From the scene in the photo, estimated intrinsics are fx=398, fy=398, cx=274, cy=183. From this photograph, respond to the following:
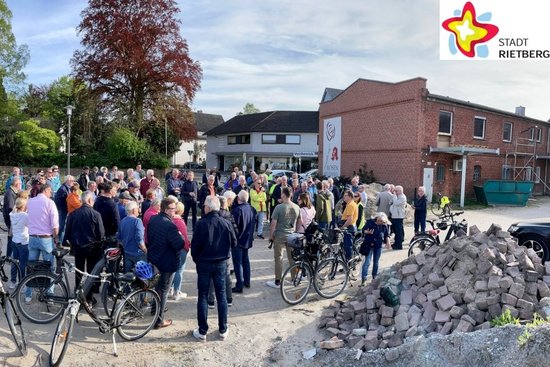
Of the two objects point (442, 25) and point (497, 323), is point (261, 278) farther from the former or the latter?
point (442, 25)

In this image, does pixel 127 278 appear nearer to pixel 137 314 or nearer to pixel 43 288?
pixel 137 314

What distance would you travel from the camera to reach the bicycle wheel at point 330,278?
7.06 metres

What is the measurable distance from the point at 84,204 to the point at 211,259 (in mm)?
2343

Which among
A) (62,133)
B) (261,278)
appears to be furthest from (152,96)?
(261,278)

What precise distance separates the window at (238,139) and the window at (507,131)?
27146 millimetres

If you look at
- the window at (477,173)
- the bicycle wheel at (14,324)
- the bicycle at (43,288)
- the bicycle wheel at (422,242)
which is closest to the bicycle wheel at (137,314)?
the bicycle at (43,288)

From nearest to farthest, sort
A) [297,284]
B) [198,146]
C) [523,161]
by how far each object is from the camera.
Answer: [297,284], [523,161], [198,146]

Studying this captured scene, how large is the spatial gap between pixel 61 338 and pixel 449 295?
5.03 meters

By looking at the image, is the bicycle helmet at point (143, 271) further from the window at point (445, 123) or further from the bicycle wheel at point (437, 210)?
the window at point (445, 123)

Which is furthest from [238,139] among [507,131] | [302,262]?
[302,262]

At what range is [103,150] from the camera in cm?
3412

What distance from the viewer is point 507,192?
2242 centimetres

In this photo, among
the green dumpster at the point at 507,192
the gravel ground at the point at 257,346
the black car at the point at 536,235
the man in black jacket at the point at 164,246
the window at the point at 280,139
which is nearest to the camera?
the gravel ground at the point at 257,346

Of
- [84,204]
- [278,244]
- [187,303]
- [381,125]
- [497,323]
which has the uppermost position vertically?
[381,125]
